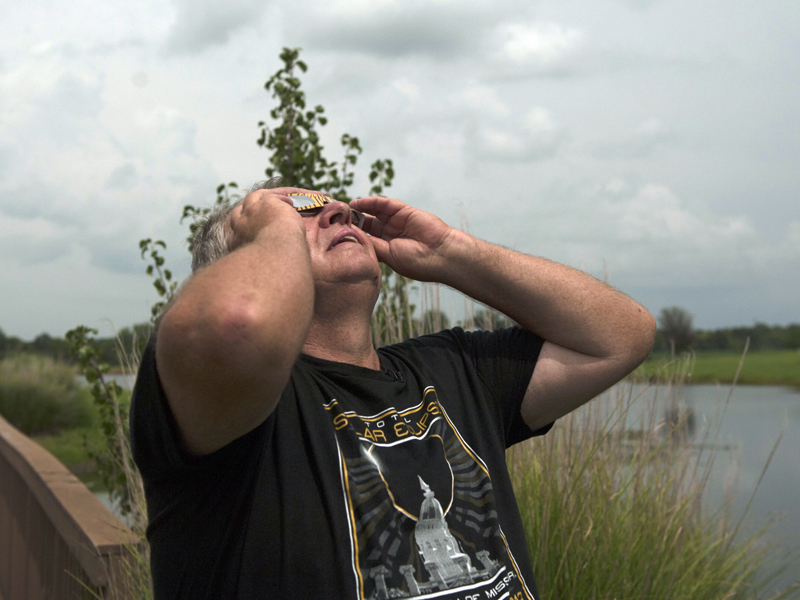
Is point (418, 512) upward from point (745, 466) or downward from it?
upward

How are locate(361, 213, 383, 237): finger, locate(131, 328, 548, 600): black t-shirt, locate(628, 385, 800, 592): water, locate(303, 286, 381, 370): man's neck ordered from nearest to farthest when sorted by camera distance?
locate(131, 328, 548, 600): black t-shirt, locate(303, 286, 381, 370): man's neck, locate(361, 213, 383, 237): finger, locate(628, 385, 800, 592): water

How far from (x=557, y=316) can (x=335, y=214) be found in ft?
2.16

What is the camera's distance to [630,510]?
2.91 m

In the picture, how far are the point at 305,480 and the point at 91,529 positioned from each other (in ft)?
5.93

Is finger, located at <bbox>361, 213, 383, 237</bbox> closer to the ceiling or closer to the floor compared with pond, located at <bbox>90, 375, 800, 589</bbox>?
closer to the ceiling

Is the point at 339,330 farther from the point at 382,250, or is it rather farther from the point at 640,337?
the point at 640,337

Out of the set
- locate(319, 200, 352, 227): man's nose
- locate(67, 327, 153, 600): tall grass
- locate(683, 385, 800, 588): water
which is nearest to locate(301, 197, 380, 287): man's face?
locate(319, 200, 352, 227): man's nose

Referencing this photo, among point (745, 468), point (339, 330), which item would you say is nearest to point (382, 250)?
point (339, 330)

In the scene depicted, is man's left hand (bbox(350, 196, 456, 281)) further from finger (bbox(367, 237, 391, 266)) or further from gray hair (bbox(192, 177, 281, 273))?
gray hair (bbox(192, 177, 281, 273))

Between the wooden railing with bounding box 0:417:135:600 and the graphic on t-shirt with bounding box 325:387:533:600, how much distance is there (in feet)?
5.38

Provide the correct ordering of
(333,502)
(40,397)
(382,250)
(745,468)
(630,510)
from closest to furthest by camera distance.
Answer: (333,502), (382,250), (630,510), (745,468), (40,397)

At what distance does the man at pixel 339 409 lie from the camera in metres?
1.06

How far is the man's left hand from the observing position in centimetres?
185

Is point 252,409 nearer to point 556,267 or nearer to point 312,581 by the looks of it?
point 312,581
